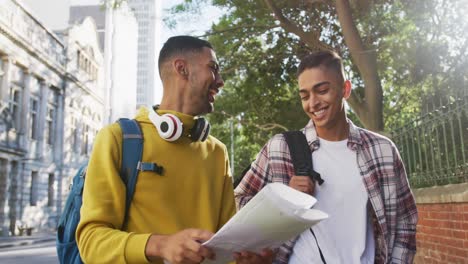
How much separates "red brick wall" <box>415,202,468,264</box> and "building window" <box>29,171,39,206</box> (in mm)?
27473

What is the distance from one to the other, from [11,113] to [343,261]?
91.1ft

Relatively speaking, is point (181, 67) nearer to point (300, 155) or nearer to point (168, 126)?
point (168, 126)

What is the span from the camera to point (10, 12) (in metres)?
26.4

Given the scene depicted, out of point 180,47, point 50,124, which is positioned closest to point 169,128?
point 180,47

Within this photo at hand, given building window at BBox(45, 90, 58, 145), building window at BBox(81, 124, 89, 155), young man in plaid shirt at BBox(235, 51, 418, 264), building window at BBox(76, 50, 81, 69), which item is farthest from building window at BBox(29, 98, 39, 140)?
young man in plaid shirt at BBox(235, 51, 418, 264)

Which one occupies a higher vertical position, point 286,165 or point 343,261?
point 286,165

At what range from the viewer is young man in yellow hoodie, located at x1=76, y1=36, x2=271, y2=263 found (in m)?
1.69

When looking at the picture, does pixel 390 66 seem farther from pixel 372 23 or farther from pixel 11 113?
pixel 11 113

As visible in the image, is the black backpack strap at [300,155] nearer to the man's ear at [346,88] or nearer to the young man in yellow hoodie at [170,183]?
the man's ear at [346,88]

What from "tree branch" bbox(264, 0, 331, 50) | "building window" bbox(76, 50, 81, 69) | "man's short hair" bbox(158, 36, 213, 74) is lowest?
"man's short hair" bbox(158, 36, 213, 74)

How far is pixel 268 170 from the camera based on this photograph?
3006mm

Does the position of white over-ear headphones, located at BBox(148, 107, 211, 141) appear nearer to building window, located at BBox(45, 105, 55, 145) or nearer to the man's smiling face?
the man's smiling face

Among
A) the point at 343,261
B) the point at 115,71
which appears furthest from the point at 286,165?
the point at 115,71

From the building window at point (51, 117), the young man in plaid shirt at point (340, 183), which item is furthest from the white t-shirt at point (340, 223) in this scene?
the building window at point (51, 117)
